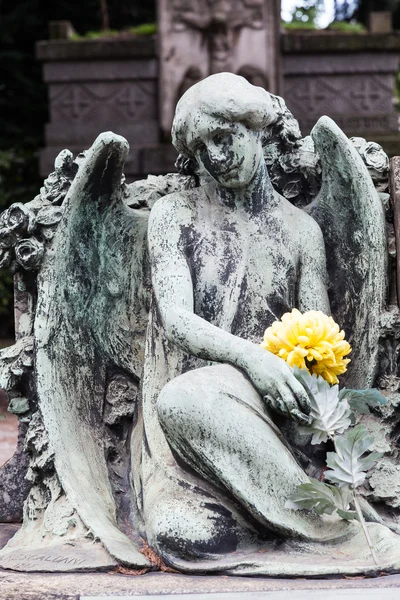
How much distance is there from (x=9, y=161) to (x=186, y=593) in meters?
10.4

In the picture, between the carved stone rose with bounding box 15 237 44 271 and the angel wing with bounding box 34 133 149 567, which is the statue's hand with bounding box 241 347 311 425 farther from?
the carved stone rose with bounding box 15 237 44 271

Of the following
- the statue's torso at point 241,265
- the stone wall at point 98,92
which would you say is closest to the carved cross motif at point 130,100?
the stone wall at point 98,92

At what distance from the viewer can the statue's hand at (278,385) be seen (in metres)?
4.21

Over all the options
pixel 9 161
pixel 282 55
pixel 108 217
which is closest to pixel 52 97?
pixel 9 161

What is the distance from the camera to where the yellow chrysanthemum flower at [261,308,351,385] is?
167 inches

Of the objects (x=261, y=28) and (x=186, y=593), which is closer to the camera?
(x=186, y=593)

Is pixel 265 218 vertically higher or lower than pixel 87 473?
higher

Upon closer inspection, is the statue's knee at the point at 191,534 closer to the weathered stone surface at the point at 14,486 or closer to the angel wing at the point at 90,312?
the angel wing at the point at 90,312

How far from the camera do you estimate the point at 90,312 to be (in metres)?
5.01

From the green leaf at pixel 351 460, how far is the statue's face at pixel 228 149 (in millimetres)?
1108

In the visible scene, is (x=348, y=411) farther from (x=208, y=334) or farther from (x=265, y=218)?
(x=265, y=218)

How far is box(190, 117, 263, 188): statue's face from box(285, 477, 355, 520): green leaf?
122cm

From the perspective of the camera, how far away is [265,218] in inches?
190

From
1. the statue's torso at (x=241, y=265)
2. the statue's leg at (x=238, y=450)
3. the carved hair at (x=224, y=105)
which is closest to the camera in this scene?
the statue's leg at (x=238, y=450)
